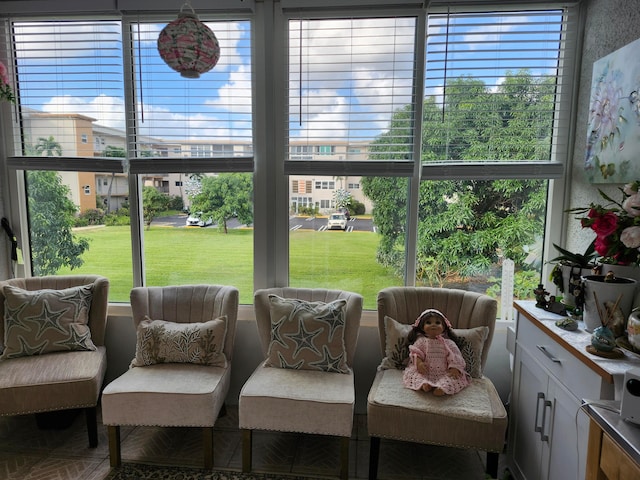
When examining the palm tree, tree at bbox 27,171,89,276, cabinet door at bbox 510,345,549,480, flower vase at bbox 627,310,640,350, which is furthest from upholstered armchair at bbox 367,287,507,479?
the palm tree

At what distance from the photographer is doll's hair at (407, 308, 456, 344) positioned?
7.29 feet

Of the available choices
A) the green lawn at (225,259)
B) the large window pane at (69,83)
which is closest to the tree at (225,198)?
the green lawn at (225,259)

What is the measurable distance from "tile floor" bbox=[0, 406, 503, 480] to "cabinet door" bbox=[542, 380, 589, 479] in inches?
22.7

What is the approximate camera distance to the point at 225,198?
2834 mm

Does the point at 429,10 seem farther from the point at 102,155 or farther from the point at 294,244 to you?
the point at 102,155

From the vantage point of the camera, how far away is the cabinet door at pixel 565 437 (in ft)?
4.76

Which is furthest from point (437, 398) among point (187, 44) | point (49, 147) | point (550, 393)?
point (49, 147)

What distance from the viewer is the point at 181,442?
2365 millimetres

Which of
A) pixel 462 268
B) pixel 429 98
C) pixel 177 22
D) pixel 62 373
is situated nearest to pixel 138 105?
pixel 177 22

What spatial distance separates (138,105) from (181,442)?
85.6 inches

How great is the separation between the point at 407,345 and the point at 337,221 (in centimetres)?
93

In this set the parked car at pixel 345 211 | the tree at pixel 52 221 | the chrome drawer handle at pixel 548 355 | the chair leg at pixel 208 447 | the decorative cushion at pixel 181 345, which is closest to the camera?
the chrome drawer handle at pixel 548 355

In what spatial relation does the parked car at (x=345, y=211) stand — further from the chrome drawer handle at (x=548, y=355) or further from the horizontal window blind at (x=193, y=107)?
the chrome drawer handle at (x=548, y=355)

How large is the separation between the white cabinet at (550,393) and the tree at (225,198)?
179 centimetres
